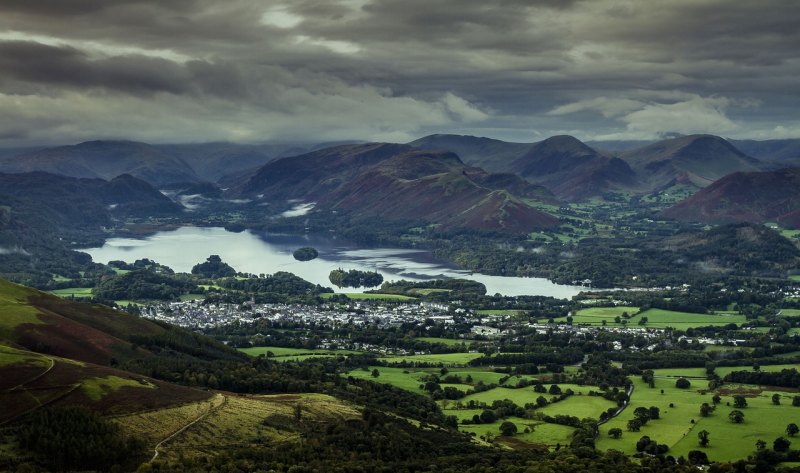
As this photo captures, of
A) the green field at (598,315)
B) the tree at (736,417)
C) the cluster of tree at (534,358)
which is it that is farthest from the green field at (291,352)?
the tree at (736,417)

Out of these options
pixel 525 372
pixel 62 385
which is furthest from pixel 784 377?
pixel 62 385

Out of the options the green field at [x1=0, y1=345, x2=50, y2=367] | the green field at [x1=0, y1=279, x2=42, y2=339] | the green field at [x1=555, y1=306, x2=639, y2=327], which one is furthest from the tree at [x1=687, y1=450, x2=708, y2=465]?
the green field at [x1=555, y1=306, x2=639, y2=327]

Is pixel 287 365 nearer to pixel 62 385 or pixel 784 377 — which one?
pixel 62 385

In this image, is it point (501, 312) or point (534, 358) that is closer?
point (534, 358)

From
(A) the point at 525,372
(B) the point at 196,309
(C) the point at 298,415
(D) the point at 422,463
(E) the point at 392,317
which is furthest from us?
(B) the point at 196,309

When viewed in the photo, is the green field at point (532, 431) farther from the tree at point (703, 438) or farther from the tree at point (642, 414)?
the tree at point (703, 438)

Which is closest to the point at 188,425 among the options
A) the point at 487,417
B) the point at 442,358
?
the point at 487,417

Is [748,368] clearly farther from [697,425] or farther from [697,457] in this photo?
[697,457]
